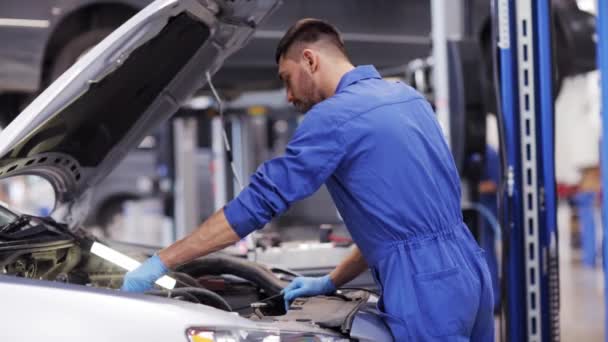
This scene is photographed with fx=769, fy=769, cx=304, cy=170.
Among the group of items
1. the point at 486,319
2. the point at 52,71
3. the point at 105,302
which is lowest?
the point at 486,319

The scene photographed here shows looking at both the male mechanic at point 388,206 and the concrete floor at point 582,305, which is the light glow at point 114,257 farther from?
the concrete floor at point 582,305

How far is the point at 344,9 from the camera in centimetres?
496

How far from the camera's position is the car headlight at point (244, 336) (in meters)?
1.67

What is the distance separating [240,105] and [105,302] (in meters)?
5.29

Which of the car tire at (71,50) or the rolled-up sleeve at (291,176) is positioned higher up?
the car tire at (71,50)

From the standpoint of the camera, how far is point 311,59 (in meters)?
2.10

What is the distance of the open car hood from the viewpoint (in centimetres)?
192

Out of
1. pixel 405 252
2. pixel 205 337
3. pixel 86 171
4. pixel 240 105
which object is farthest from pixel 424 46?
Result: pixel 205 337

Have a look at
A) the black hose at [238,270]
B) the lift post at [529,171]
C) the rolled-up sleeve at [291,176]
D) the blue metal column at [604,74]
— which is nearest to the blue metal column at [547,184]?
the lift post at [529,171]

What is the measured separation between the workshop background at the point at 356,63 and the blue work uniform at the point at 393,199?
0.57 m

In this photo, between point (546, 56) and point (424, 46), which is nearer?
point (546, 56)

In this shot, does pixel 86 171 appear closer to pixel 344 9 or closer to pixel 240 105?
pixel 344 9

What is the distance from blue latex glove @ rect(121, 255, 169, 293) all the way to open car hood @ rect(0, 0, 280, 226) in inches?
16.7

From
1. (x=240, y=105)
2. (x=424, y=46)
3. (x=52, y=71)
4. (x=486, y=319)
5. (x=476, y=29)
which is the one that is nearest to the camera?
(x=486, y=319)
